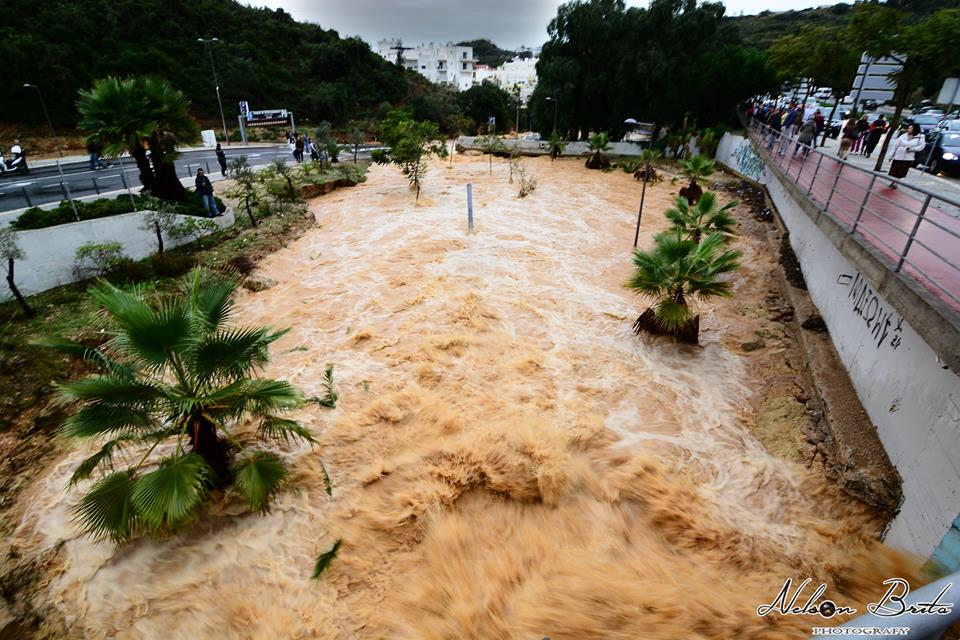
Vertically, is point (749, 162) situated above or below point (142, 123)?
below

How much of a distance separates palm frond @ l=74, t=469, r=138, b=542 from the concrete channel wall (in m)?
7.77

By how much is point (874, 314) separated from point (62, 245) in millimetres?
16458

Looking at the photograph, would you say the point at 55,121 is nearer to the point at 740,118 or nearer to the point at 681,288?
the point at 681,288

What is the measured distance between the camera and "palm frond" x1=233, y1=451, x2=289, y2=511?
5324 mm

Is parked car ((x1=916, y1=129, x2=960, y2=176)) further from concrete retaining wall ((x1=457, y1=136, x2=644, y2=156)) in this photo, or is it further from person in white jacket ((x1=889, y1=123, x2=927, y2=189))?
concrete retaining wall ((x1=457, y1=136, x2=644, y2=156))

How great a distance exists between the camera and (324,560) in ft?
18.5

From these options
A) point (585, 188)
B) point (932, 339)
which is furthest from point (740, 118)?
point (932, 339)

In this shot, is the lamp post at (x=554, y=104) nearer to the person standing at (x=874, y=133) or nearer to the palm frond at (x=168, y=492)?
the person standing at (x=874, y=133)

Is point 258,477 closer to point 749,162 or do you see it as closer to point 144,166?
point 144,166

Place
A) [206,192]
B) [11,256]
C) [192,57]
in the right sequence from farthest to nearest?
[192,57] → [206,192] → [11,256]

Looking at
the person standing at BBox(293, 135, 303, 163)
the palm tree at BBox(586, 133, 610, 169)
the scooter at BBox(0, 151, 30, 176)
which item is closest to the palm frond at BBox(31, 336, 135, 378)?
the scooter at BBox(0, 151, 30, 176)

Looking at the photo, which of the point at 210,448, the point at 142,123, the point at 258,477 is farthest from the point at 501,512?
the point at 142,123

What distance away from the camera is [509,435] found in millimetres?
7281

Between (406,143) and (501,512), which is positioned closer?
(501,512)
